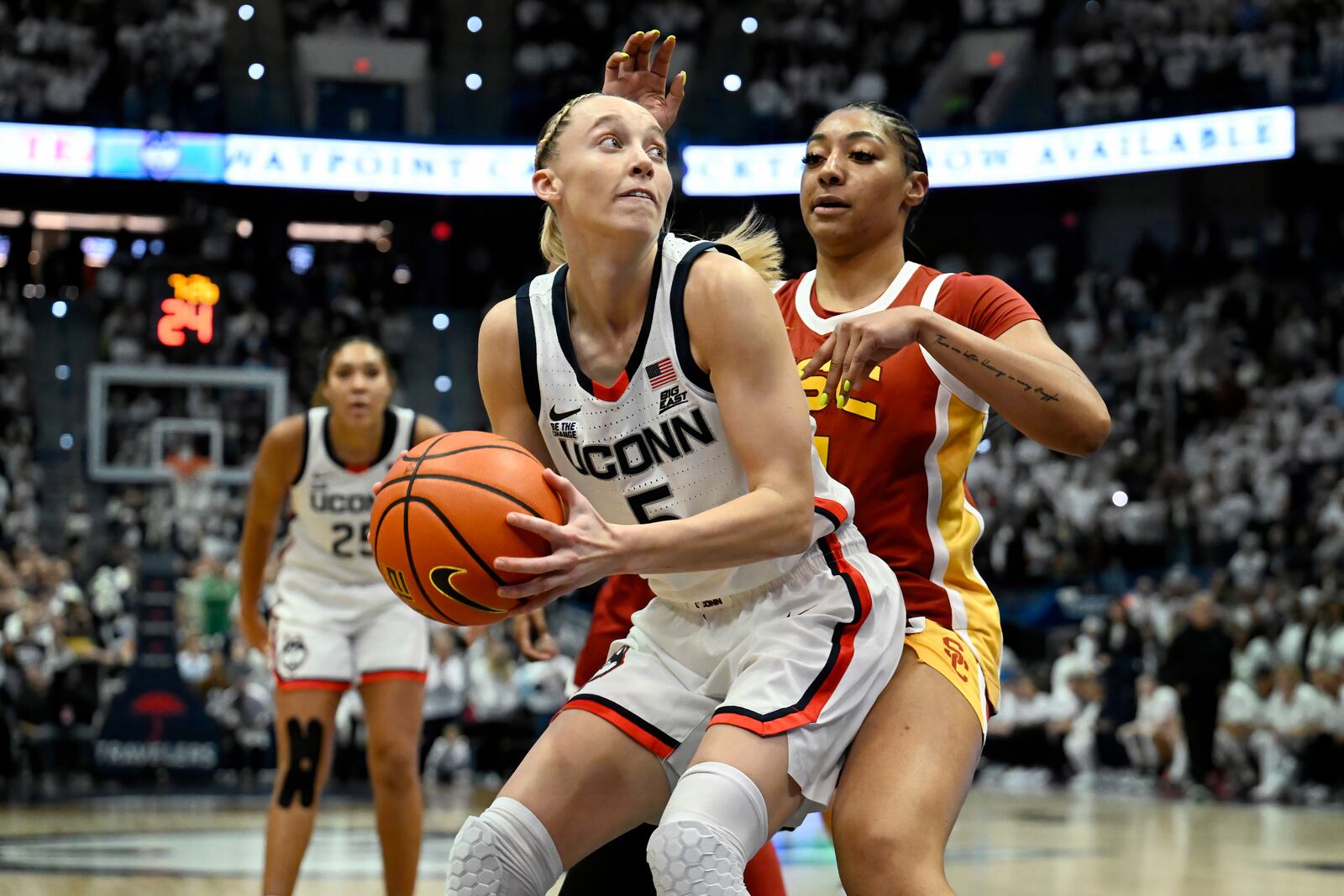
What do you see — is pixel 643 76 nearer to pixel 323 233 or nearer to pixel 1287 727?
pixel 1287 727

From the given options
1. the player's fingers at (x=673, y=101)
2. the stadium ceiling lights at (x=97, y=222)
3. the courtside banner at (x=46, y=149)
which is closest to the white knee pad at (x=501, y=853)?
the player's fingers at (x=673, y=101)

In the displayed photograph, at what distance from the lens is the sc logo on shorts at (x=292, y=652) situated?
545cm

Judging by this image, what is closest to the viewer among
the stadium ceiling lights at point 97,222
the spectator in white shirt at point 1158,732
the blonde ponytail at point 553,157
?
the blonde ponytail at point 553,157

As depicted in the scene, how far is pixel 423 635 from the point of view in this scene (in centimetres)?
563

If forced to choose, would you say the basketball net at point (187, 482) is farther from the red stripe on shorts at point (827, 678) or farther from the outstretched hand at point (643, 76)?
the red stripe on shorts at point (827, 678)

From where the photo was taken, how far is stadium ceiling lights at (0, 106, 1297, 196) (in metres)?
19.6

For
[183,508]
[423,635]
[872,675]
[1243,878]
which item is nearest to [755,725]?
[872,675]

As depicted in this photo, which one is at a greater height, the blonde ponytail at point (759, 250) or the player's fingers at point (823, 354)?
the blonde ponytail at point (759, 250)

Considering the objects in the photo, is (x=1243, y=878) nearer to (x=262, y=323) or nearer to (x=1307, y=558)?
(x=1307, y=558)

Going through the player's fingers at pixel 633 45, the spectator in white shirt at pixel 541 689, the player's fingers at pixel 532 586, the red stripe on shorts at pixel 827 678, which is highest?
the player's fingers at pixel 633 45

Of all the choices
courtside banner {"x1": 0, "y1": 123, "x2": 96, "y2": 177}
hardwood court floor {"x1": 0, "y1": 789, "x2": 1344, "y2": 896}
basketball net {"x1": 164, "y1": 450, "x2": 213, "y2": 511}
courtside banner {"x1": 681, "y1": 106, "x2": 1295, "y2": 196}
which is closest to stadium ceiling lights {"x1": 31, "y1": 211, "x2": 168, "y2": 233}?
courtside banner {"x1": 0, "y1": 123, "x2": 96, "y2": 177}

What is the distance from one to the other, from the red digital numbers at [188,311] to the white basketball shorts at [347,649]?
626 inches

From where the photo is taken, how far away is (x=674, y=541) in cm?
273

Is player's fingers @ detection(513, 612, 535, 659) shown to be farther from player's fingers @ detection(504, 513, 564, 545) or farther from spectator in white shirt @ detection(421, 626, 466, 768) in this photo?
spectator in white shirt @ detection(421, 626, 466, 768)
